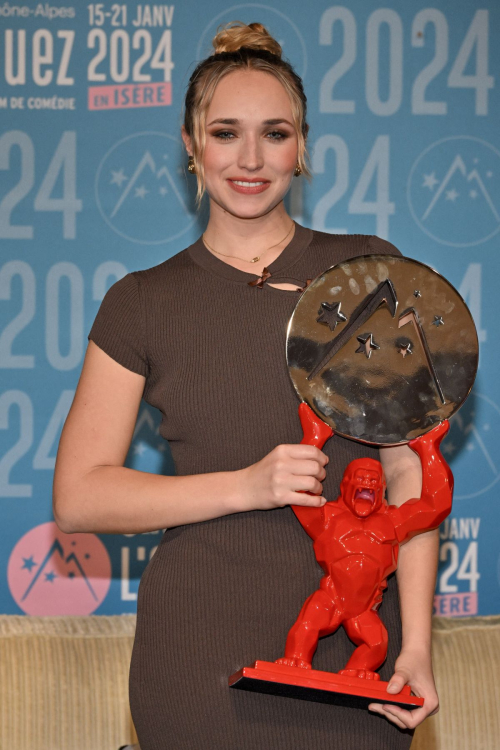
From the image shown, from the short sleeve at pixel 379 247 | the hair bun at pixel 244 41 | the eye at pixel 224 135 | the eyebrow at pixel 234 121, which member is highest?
the hair bun at pixel 244 41

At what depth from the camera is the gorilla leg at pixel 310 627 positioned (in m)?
0.97

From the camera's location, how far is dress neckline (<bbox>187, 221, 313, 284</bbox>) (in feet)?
3.69

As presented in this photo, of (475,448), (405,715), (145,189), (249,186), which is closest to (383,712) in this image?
(405,715)

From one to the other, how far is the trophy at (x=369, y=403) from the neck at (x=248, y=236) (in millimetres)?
143

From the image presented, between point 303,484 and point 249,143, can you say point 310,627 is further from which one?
point 249,143

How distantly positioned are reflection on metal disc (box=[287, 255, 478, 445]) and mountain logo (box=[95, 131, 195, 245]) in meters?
1.05

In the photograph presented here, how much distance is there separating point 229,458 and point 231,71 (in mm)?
513

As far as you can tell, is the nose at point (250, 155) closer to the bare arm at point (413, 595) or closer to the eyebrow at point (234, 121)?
the eyebrow at point (234, 121)

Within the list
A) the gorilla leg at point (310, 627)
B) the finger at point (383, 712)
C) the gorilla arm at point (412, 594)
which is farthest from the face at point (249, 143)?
the finger at point (383, 712)

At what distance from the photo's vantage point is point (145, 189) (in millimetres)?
2020

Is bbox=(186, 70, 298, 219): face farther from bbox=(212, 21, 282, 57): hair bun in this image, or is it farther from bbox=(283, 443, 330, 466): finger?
bbox=(283, 443, 330, 466): finger

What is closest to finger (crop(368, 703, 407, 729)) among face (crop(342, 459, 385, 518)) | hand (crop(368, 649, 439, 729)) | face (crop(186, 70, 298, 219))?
hand (crop(368, 649, 439, 729))

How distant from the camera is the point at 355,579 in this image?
988mm

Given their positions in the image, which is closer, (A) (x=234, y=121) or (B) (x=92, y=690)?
(A) (x=234, y=121)
